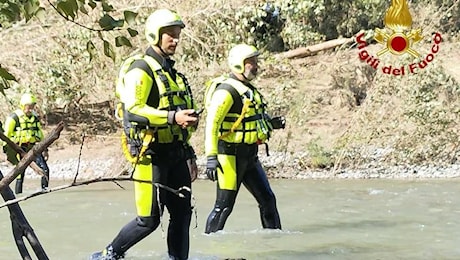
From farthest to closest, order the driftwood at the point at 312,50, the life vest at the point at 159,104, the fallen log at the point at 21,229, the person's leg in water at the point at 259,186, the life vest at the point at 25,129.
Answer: the driftwood at the point at 312,50 → the life vest at the point at 25,129 → the person's leg in water at the point at 259,186 → the life vest at the point at 159,104 → the fallen log at the point at 21,229

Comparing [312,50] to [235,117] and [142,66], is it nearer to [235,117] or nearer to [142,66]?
[235,117]

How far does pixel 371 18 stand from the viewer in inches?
765

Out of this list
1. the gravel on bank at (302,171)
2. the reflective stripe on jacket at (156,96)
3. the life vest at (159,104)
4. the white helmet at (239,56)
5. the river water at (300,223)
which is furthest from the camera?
the gravel on bank at (302,171)

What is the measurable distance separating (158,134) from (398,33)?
12.0m

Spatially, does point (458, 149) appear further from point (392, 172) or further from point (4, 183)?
point (4, 183)

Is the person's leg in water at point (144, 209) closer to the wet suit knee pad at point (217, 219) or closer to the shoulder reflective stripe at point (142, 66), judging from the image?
the shoulder reflective stripe at point (142, 66)

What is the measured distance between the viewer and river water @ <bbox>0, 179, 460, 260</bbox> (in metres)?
7.37

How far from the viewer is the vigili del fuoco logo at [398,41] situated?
15.5 metres

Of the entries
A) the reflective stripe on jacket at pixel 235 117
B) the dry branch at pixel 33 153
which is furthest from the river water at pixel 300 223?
the dry branch at pixel 33 153

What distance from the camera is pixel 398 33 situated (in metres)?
17.1

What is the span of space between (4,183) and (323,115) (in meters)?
15.5

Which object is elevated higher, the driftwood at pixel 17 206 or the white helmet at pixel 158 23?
the white helmet at pixel 158 23

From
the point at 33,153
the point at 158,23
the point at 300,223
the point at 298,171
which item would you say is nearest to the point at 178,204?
the point at 158,23

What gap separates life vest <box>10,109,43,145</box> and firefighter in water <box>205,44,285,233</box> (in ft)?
19.6
